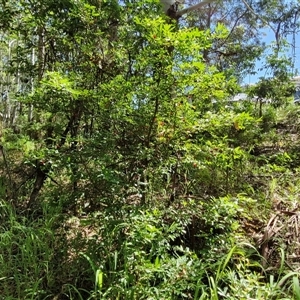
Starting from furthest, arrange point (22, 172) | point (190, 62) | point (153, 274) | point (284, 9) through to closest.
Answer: point (284, 9) < point (22, 172) < point (190, 62) < point (153, 274)

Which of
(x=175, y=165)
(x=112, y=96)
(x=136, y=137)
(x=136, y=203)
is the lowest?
(x=136, y=203)

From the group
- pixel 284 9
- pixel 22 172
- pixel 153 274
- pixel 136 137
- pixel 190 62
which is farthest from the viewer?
pixel 284 9

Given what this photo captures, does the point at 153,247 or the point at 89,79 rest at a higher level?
the point at 89,79

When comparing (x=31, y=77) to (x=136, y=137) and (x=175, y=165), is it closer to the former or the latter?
(x=136, y=137)

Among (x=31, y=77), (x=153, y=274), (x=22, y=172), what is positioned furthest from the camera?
(x=31, y=77)

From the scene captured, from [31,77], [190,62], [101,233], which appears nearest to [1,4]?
[31,77]

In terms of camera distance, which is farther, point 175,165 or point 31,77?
point 31,77

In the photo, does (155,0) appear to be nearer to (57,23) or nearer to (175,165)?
(57,23)

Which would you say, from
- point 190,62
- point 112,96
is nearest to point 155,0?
point 190,62

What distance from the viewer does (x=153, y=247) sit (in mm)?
1793

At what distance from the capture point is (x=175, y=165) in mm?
2240

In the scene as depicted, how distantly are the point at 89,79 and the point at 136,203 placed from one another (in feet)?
3.62

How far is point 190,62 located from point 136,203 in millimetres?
1029

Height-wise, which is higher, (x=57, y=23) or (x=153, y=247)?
(x=57, y=23)
